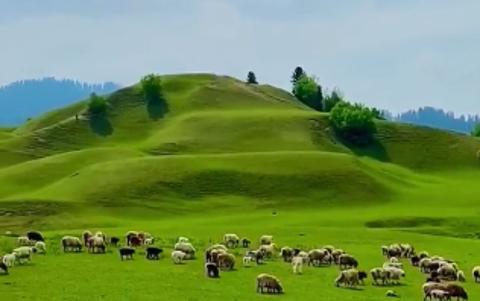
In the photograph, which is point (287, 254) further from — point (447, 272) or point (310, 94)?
point (310, 94)

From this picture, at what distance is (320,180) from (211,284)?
5565 cm

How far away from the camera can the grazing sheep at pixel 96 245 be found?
2092 inches

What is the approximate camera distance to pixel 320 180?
9362 cm

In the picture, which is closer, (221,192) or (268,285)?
(268,285)

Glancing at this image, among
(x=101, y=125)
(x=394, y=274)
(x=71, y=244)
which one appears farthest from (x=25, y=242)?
(x=101, y=125)

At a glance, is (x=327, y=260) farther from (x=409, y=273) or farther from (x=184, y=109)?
(x=184, y=109)

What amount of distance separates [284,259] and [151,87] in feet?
372

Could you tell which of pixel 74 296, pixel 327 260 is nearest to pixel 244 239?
pixel 327 260

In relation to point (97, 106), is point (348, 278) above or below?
below

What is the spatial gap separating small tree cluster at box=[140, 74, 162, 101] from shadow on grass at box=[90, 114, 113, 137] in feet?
44.6

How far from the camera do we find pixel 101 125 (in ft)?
474

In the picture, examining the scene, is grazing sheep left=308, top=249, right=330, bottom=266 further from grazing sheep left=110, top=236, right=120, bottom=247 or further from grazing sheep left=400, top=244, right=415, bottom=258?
grazing sheep left=110, top=236, right=120, bottom=247

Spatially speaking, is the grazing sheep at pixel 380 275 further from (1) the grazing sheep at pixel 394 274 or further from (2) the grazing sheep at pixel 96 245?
(2) the grazing sheep at pixel 96 245

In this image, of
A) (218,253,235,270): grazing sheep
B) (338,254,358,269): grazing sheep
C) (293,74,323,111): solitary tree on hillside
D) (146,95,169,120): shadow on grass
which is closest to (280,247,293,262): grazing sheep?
(338,254,358,269): grazing sheep
